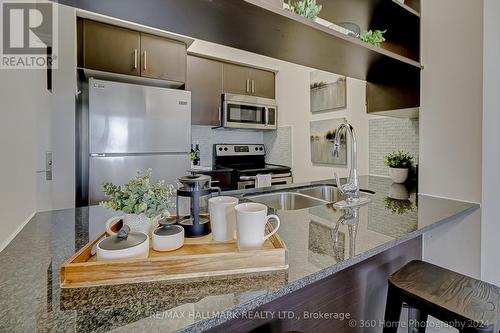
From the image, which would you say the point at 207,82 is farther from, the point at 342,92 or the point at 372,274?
the point at 372,274

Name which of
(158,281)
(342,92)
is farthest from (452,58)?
(158,281)

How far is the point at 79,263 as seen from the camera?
1.90 feet

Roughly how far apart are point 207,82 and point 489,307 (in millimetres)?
3011

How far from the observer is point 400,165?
2010mm

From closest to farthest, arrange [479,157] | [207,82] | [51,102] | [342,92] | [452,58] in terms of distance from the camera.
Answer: [479,157] < [452,58] < [51,102] < [342,92] < [207,82]

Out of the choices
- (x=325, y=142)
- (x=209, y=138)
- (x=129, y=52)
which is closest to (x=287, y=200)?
(x=325, y=142)

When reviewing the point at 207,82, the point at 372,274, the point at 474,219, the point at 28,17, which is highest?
the point at 207,82

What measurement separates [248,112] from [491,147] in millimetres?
2378

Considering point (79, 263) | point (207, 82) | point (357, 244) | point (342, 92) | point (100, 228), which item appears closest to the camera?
point (79, 263)

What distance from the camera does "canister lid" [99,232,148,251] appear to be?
624 millimetres

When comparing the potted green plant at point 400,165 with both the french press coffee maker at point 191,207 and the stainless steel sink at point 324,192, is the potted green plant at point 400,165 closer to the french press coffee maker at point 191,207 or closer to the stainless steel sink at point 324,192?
the stainless steel sink at point 324,192

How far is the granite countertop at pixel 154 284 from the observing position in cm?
47

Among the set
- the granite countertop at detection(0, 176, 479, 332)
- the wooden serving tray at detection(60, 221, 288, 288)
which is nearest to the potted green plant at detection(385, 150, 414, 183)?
the granite countertop at detection(0, 176, 479, 332)

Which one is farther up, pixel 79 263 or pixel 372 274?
pixel 79 263
